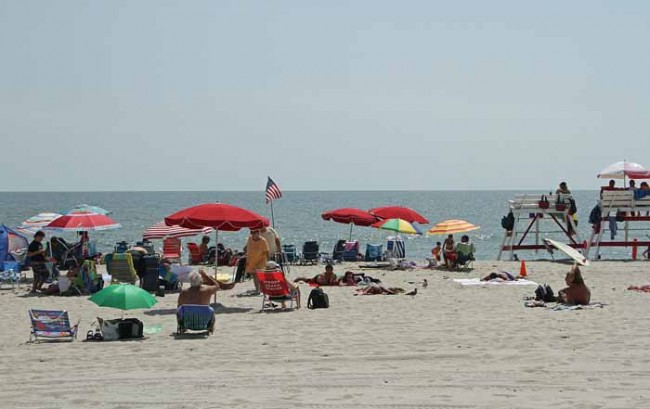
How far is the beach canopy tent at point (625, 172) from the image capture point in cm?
2533

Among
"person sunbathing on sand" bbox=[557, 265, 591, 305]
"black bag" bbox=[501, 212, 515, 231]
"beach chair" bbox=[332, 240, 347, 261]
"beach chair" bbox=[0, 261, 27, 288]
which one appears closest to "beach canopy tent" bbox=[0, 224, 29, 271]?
"beach chair" bbox=[0, 261, 27, 288]

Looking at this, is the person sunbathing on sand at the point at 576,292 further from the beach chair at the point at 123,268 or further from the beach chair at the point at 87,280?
the beach chair at the point at 87,280

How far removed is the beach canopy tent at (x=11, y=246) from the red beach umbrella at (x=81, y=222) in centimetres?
194

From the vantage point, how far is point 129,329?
10523 mm

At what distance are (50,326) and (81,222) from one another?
731cm

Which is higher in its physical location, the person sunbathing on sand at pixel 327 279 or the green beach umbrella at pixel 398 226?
the green beach umbrella at pixel 398 226

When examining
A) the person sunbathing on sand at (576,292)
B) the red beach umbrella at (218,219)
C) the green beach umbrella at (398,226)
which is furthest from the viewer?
the green beach umbrella at (398,226)

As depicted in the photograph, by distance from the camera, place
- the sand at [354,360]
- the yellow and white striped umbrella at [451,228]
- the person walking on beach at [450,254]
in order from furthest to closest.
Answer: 1. the yellow and white striped umbrella at [451,228]
2. the person walking on beach at [450,254]
3. the sand at [354,360]

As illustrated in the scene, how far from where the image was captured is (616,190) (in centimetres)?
2475

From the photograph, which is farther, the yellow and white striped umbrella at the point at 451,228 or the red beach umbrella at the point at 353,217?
the red beach umbrella at the point at 353,217

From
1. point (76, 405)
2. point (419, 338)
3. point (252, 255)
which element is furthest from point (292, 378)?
point (252, 255)

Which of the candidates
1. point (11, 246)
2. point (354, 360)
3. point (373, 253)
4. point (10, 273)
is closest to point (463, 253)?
point (373, 253)

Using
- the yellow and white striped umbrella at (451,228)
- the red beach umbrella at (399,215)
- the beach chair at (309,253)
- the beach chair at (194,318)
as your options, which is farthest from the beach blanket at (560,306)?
the beach chair at (309,253)

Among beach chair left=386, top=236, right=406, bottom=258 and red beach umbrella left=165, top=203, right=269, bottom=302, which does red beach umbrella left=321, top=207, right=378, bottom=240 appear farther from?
red beach umbrella left=165, top=203, right=269, bottom=302
